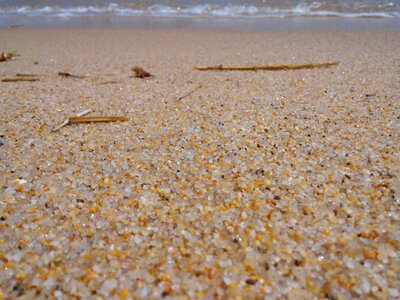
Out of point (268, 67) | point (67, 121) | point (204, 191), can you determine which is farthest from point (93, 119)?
point (268, 67)

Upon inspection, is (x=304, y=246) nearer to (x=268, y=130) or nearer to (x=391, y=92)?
(x=268, y=130)

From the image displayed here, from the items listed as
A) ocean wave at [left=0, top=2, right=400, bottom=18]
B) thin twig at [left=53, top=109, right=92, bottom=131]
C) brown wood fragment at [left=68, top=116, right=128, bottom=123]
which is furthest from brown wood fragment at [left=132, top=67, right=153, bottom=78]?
ocean wave at [left=0, top=2, right=400, bottom=18]

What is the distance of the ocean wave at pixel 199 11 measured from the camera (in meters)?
7.84

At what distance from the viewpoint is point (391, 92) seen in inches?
95.2

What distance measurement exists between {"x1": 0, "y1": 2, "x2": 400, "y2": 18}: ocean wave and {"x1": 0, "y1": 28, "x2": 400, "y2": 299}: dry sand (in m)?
5.89

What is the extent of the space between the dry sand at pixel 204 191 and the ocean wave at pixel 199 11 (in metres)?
5.89

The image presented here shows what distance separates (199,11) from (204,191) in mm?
8121

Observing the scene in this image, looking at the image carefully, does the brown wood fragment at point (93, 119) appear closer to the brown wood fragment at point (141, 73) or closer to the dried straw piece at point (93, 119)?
the dried straw piece at point (93, 119)

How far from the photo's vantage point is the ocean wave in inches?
309

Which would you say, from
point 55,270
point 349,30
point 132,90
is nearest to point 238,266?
point 55,270

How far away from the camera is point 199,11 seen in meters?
8.59

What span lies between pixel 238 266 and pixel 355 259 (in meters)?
0.36

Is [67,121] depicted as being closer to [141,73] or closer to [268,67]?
[141,73]

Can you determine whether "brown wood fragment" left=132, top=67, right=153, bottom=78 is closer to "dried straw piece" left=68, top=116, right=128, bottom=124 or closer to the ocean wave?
"dried straw piece" left=68, top=116, right=128, bottom=124
